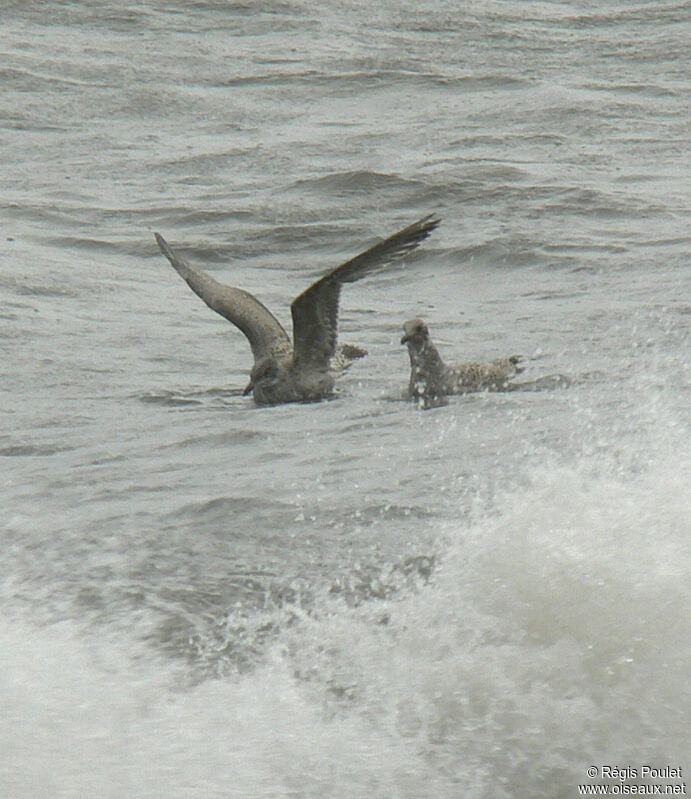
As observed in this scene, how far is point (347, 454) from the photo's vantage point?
8281mm

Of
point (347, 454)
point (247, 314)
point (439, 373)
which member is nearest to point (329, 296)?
point (439, 373)

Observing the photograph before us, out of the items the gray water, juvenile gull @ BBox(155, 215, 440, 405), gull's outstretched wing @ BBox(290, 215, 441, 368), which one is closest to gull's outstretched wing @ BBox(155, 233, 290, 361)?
juvenile gull @ BBox(155, 215, 440, 405)

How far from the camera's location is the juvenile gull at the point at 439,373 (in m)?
9.63

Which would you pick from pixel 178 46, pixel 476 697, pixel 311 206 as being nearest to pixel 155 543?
pixel 476 697

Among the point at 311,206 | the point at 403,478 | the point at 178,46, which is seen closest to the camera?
the point at 403,478

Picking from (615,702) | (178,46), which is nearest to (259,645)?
(615,702)

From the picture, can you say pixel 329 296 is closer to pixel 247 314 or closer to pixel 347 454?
pixel 247 314

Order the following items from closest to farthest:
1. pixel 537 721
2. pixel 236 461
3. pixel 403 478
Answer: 1. pixel 537 721
2. pixel 403 478
3. pixel 236 461

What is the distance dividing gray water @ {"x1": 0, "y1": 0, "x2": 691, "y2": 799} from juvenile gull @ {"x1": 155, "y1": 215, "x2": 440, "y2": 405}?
235 mm

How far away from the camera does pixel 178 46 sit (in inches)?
874

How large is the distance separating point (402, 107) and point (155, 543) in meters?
13.3

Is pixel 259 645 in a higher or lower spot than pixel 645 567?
lower

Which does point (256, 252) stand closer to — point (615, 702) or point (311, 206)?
point (311, 206)

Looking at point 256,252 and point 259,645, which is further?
point 256,252
